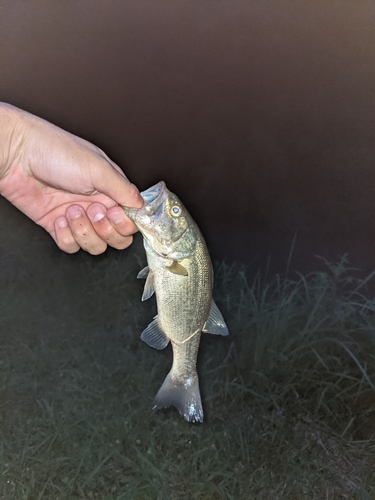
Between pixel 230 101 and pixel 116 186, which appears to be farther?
pixel 230 101

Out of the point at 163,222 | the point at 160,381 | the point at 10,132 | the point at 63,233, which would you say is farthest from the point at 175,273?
the point at 160,381

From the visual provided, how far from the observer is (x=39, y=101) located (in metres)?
1.56

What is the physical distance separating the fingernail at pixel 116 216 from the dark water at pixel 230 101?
22.1 inches

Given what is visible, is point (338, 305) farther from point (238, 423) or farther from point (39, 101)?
point (39, 101)

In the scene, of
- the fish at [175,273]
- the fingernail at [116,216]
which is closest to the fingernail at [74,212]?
the fingernail at [116,216]

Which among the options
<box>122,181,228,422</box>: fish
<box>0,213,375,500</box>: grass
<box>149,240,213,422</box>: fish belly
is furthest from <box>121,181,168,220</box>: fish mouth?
<box>0,213,375,500</box>: grass

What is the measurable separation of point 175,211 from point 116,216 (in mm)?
258

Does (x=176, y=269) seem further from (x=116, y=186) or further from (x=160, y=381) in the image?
(x=160, y=381)

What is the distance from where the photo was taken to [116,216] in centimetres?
111

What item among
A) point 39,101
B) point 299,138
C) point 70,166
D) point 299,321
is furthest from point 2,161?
point 299,321

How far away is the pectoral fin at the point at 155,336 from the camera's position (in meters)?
1.08

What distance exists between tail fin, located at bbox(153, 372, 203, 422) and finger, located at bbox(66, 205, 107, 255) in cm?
54

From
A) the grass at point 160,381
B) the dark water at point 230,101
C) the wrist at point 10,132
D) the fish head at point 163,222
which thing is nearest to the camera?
the fish head at point 163,222

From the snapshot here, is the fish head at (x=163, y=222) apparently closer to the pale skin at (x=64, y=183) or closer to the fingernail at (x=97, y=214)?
the pale skin at (x=64, y=183)
